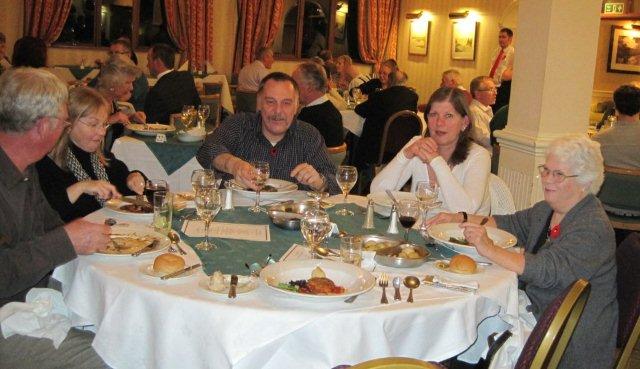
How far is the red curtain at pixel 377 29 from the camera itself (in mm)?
13062

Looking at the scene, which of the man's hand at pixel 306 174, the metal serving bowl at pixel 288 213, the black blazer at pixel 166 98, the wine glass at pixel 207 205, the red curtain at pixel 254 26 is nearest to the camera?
the wine glass at pixel 207 205

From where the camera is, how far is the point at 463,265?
2.13 m

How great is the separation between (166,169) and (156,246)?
285 centimetres

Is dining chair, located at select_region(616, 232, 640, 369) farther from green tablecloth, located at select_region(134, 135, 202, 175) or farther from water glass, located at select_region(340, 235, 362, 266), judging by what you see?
green tablecloth, located at select_region(134, 135, 202, 175)

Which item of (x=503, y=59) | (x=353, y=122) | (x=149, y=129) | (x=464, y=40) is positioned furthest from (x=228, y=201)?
(x=464, y=40)

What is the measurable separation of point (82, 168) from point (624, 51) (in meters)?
9.00

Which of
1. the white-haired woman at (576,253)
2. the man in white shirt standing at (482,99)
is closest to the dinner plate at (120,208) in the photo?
the white-haired woman at (576,253)

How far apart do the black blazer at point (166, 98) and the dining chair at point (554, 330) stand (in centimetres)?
482

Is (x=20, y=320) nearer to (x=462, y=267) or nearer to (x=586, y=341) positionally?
(x=462, y=267)

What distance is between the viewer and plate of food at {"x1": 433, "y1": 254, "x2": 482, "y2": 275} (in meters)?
2.13

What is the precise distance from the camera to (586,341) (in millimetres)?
2244

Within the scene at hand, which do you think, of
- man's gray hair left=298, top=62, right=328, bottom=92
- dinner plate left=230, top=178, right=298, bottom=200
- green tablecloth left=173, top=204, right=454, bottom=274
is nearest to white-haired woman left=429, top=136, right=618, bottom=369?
green tablecloth left=173, top=204, right=454, bottom=274

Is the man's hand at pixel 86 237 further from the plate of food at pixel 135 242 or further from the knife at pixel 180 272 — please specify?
the knife at pixel 180 272

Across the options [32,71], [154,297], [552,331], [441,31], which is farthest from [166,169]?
[441,31]
